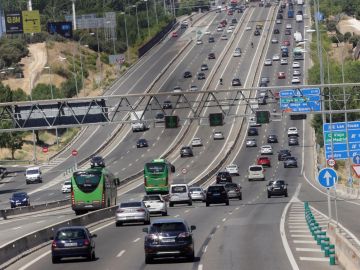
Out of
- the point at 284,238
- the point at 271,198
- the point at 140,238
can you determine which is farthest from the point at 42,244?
the point at 271,198

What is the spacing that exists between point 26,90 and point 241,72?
118 ft

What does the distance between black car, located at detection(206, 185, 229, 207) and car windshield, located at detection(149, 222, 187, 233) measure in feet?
136

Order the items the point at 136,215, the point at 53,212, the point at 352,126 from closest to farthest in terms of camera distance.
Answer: the point at 136,215, the point at 352,126, the point at 53,212

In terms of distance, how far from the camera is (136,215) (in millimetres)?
56094

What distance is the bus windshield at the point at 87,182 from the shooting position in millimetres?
68875

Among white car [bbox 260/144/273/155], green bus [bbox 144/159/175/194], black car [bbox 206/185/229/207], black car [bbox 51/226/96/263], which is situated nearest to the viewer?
black car [bbox 51/226/96/263]

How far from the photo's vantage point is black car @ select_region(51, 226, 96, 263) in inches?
1433

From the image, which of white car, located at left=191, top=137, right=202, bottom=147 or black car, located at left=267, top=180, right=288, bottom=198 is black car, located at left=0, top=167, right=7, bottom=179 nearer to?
white car, located at left=191, top=137, right=202, bottom=147

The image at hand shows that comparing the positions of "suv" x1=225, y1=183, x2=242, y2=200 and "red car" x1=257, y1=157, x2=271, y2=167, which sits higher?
"suv" x1=225, y1=183, x2=242, y2=200

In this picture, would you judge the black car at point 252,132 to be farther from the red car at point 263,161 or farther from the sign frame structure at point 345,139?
the sign frame structure at point 345,139

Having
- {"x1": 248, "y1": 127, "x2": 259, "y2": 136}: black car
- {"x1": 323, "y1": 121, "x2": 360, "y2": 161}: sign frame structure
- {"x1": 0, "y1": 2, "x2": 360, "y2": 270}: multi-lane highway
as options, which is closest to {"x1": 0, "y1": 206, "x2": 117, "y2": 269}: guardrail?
{"x1": 0, "y1": 2, "x2": 360, "y2": 270}: multi-lane highway

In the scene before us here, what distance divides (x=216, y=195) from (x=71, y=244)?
133ft

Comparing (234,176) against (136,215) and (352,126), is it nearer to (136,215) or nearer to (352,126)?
(352,126)

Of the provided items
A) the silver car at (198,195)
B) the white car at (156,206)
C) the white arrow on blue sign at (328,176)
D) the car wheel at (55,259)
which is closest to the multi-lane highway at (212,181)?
the car wheel at (55,259)
